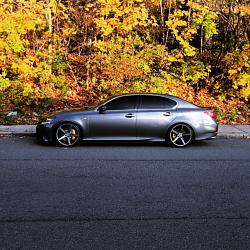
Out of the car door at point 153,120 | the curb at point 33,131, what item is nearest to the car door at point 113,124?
the car door at point 153,120

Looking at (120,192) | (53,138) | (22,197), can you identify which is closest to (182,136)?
(53,138)

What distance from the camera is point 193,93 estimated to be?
1853cm

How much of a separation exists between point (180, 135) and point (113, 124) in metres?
1.72

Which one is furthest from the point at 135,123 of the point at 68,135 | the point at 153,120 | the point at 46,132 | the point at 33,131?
the point at 33,131

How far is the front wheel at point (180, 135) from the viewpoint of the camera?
10.7 metres

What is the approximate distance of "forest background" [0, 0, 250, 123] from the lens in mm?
16375

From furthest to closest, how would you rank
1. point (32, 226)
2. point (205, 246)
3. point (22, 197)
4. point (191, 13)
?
point (191, 13) → point (22, 197) → point (32, 226) → point (205, 246)

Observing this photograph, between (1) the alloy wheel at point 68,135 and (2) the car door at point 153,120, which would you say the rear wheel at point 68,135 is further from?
(2) the car door at point 153,120

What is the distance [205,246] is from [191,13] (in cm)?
1506

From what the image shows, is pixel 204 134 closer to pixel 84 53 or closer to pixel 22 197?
pixel 22 197

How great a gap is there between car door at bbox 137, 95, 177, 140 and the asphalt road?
36.2 inches

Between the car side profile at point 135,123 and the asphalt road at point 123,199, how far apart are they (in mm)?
789

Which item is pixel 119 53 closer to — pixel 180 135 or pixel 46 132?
pixel 180 135

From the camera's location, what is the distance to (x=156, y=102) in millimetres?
10953
